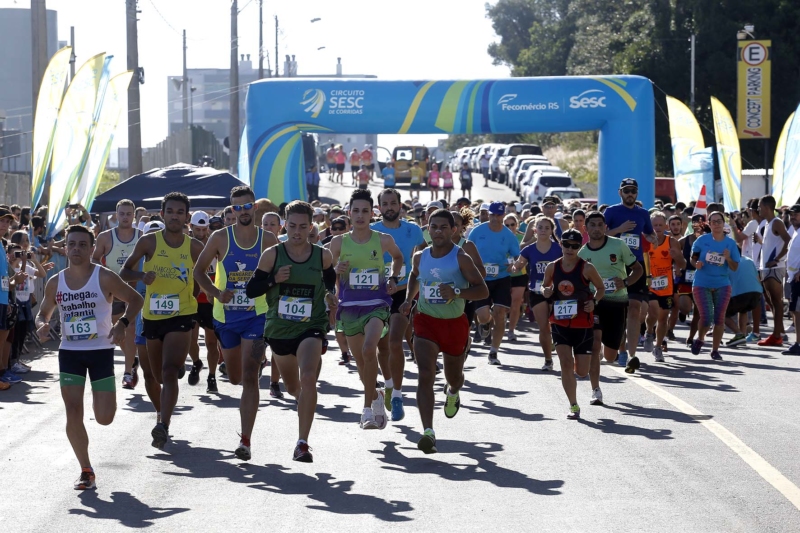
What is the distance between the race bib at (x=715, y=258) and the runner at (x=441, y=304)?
657 centimetres

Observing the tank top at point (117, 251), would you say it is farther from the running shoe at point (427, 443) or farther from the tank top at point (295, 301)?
the running shoe at point (427, 443)

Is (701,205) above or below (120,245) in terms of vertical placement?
above

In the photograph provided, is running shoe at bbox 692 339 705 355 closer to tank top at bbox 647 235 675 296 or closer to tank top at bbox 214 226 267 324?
→ tank top at bbox 647 235 675 296

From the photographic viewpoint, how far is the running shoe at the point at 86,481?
7711 mm

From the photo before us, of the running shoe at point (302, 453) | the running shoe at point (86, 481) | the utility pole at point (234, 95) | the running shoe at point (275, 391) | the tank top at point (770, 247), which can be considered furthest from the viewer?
the utility pole at point (234, 95)

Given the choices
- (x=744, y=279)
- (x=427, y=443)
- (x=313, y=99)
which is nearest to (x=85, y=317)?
(x=427, y=443)

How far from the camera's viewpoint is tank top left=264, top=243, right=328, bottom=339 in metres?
8.49

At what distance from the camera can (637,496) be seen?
734 cm

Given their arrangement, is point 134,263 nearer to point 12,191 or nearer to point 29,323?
point 29,323

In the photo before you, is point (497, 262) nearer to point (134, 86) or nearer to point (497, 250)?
point (497, 250)

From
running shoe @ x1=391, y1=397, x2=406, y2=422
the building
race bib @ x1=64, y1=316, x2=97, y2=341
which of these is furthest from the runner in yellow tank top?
the building

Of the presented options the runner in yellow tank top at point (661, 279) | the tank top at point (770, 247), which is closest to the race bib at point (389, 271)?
the runner in yellow tank top at point (661, 279)

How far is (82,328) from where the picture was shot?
794 cm

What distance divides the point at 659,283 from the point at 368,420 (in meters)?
6.37
